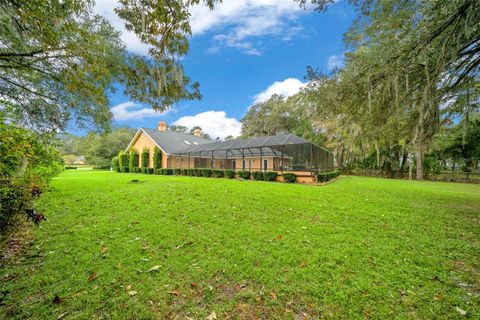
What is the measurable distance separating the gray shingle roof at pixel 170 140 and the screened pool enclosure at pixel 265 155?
1.00 meters

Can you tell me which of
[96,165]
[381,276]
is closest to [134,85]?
[381,276]

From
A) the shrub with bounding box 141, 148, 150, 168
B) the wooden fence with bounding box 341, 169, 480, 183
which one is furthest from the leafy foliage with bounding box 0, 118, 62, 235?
the wooden fence with bounding box 341, 169, 480, 183

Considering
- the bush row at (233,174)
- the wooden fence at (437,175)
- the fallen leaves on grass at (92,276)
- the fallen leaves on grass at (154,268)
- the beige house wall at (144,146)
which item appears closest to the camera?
the fallen leaves on grass at (92,276)

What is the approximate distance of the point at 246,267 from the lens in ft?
8.69

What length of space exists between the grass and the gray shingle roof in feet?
58.8

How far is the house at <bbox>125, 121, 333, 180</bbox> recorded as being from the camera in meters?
13.1

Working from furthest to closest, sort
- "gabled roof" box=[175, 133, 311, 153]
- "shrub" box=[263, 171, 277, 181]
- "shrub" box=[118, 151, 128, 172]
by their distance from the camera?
"shrub" box=[118, 151, 128, 172] < "gabled roof" box=[175, 133, 311, 153] < "shrub" box=[263, 171, 277, 181]

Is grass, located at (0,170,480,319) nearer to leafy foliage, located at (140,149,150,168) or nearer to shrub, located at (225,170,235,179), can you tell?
shrub, located at (225,170,235,179)

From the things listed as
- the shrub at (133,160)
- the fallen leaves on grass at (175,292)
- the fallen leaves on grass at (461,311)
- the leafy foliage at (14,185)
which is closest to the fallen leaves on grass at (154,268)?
the fallen leaves on grass at (175,292)

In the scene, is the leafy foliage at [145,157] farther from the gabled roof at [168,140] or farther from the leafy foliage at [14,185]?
the leafy foliage at [14,185]

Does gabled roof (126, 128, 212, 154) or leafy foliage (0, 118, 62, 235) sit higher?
gabled roof (126, 128, 212, 154)

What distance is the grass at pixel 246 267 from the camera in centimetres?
198

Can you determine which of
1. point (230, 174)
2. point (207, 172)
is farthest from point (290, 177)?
point (207, 172)

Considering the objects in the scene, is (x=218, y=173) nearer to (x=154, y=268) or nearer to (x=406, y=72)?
(x=406, y=72)
